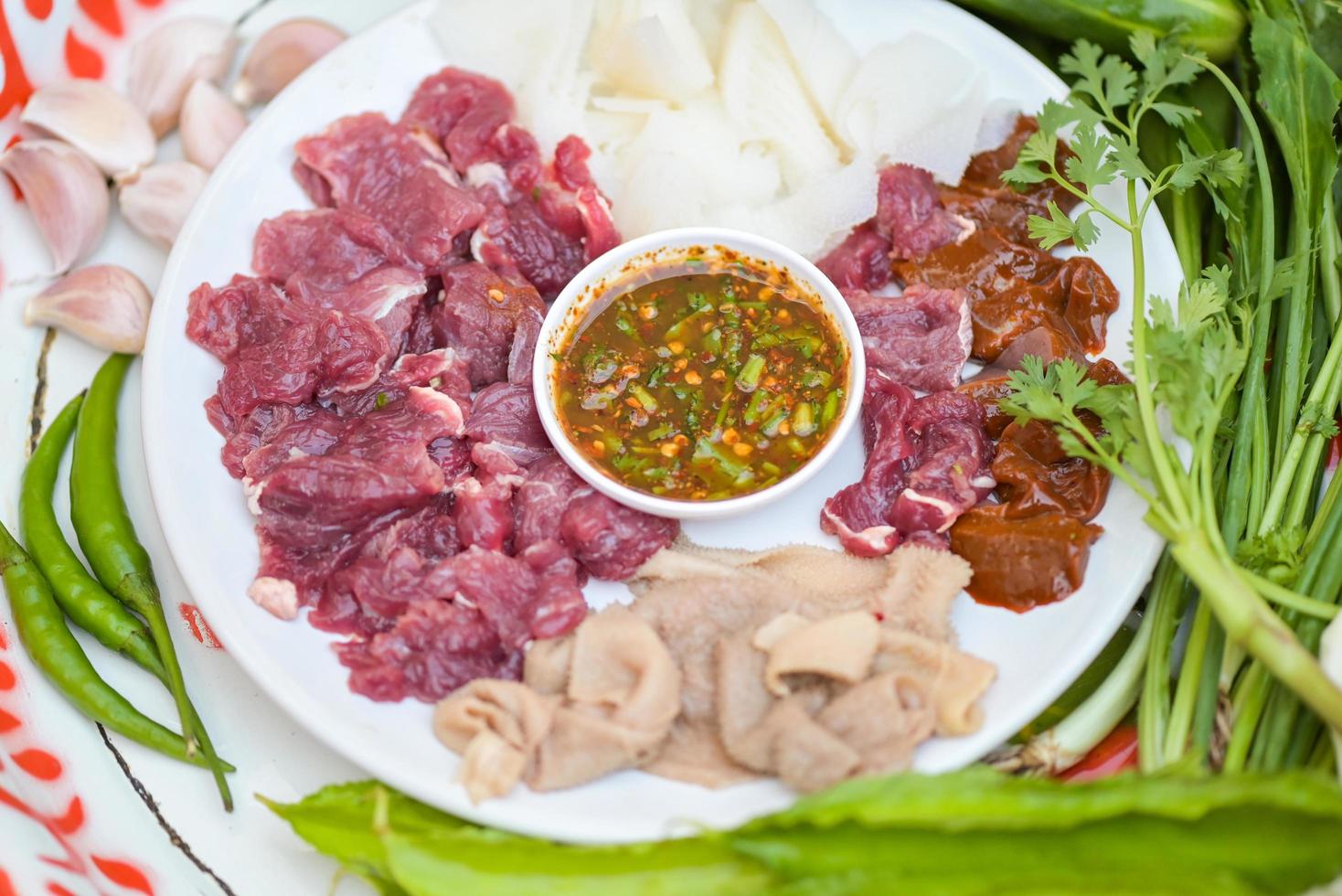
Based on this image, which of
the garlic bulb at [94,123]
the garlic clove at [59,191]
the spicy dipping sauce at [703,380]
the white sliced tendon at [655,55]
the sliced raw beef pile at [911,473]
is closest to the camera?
the sliced raw beef pile at [911,473]

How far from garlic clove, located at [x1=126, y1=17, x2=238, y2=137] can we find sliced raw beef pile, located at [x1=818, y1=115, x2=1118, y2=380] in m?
3.07

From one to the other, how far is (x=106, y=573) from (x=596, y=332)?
2.11m

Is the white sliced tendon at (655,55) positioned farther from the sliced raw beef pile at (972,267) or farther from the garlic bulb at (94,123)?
the garlic bulb at (94,123)

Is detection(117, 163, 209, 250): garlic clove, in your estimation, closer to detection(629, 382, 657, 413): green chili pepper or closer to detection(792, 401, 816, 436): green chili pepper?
detection(629, 382, 657, 413): green chili pepper

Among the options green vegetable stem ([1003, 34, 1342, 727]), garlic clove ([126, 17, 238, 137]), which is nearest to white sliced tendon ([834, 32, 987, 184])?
green vegetable stem ([1003, 34, 1342, 727])

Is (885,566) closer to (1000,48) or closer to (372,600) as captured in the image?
(372,600)

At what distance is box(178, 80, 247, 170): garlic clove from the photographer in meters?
4.96

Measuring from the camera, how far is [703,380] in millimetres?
4191

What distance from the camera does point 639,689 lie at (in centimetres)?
348

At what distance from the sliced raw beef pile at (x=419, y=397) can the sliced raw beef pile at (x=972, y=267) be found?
1099 millimetres

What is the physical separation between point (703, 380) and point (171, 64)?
9.88ft

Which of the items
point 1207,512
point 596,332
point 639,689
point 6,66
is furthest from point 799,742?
point 6,66

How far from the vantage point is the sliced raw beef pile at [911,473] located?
3941 mm

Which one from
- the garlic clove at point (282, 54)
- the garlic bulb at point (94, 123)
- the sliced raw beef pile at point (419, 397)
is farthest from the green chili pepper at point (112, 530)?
the garlic clove at point (282, 54)
